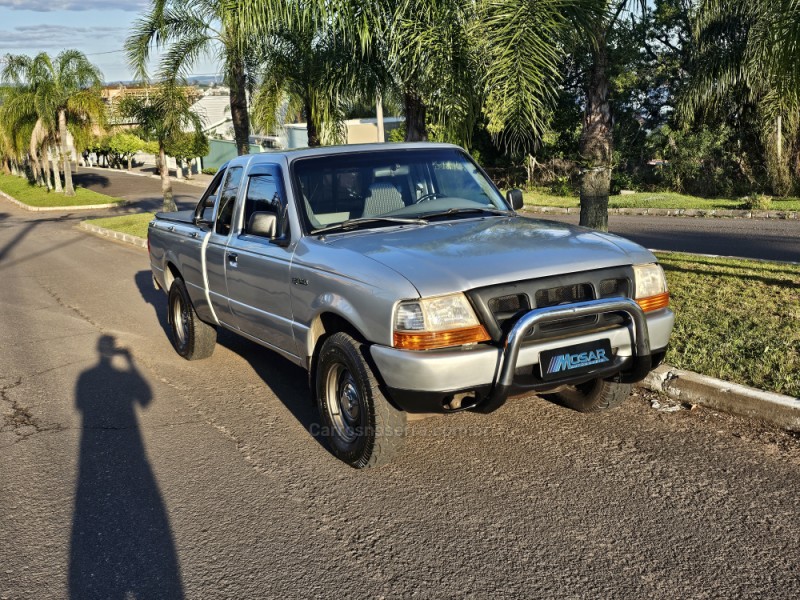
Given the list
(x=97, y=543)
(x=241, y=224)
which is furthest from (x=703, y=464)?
(x=241, y=224)

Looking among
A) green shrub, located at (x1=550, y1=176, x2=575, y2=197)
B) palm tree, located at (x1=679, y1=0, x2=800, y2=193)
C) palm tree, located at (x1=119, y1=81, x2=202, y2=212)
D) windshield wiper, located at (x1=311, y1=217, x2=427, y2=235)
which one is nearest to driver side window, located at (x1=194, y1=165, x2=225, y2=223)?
windshield wiper, located at (x1=311, y1=217, x2=427, y2=235)

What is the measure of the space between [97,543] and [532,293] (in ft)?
→ 8.34

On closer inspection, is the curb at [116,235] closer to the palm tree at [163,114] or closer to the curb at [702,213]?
the palm tree at [163,114]

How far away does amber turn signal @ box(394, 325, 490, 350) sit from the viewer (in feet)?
13.9

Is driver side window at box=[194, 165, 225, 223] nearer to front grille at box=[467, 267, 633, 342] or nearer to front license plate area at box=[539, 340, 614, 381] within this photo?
front grille at box=[467, 267, 633, 342]

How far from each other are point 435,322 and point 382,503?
1.02 meters

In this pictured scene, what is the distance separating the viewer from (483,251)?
15.1ft

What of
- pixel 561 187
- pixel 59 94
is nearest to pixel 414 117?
pixel 561 187

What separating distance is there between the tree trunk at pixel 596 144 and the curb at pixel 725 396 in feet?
13.0

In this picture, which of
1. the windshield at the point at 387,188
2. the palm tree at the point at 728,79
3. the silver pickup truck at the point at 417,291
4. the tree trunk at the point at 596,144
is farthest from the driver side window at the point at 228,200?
the palm tree at the point at 728,79

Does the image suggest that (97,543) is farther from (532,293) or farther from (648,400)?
(648,400)

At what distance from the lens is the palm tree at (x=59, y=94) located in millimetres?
40469

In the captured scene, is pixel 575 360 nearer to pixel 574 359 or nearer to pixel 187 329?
pixel 574 359

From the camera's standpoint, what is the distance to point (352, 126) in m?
45.2
